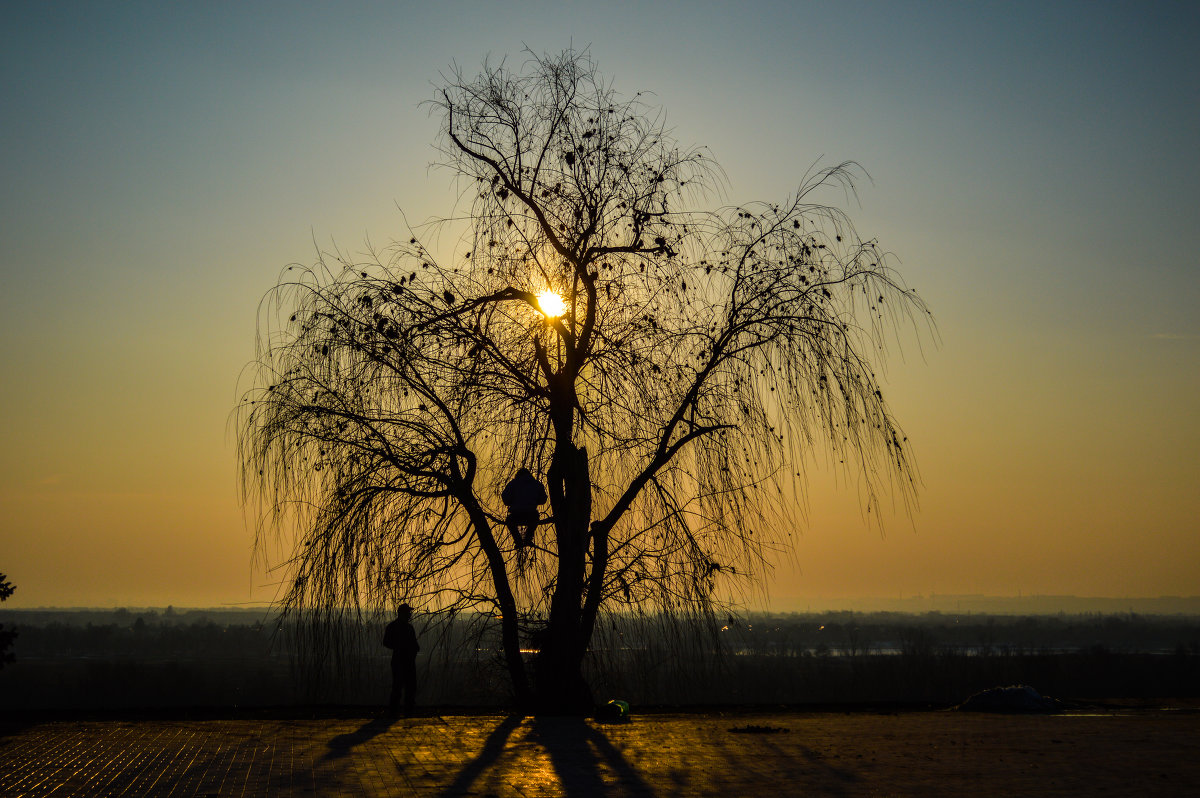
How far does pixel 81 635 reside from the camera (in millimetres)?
152875

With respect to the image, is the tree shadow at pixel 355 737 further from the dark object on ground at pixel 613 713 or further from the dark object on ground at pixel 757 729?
the dark object on ground at pixel 757 729

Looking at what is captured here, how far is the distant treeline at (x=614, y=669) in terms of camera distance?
43.7 feet

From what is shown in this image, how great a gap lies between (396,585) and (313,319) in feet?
12.4

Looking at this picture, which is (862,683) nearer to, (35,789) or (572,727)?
(572,727)

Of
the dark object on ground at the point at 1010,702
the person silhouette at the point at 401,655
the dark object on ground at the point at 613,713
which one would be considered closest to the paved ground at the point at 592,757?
the dark object on ground at the point at 613,713

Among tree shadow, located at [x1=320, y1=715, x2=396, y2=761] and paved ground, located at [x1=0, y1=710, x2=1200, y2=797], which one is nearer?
paved ground, located at [x1=0, y1=710, x2=1200, y2=797]

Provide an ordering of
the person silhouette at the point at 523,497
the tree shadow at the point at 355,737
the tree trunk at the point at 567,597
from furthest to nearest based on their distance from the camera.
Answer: the tree trunk at the point at 567,597
the person silhouette at the point at 523,497
the tree shadow at the point at 355,737

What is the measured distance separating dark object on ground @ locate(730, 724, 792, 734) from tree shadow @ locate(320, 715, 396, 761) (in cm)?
467

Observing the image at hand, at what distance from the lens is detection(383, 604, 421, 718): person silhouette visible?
15109 mm

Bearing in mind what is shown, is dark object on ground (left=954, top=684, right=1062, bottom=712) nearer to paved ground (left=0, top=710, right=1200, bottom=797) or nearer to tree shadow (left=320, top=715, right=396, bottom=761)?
paved ground (left=0, top=710, right=1200, bottom=797)

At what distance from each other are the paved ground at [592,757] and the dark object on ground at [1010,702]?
2.28m

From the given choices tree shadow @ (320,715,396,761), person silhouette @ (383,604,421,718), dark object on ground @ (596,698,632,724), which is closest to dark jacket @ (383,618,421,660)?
person silhouette @ (383,604,421,718)

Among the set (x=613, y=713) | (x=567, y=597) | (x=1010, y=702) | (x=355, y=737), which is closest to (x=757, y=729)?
(x=613, y=713)

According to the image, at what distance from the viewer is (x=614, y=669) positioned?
1429cm
